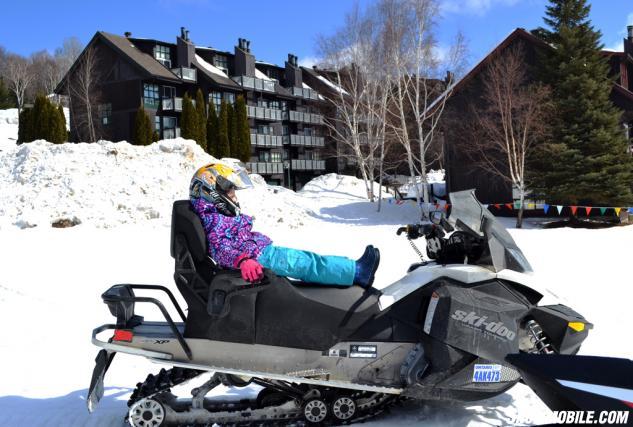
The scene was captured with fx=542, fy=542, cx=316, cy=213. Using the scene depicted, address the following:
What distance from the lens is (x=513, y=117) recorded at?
845 inches

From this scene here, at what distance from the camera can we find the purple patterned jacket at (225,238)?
3.21 metres

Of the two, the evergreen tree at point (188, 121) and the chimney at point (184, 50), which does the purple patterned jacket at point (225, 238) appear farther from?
the chimney at point (184, 50)

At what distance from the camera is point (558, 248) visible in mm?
10672

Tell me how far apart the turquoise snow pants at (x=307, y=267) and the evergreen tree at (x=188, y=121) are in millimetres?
31104

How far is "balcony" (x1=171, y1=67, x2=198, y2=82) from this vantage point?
36.8 metres

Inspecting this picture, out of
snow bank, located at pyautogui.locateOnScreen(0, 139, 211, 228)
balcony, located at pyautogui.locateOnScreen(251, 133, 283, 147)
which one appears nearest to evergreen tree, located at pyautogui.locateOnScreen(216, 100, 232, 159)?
balcony, located at pyautogui.locateOnScreen(251, 133, 283, 147)

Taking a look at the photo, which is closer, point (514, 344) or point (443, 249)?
point (514, 344)

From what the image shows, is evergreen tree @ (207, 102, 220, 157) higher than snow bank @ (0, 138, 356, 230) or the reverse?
higher

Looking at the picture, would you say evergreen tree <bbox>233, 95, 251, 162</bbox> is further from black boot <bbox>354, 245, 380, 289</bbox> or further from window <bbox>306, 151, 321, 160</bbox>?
black boot <bbox>354, 245, 380, 289</bbox>

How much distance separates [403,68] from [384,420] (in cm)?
2200

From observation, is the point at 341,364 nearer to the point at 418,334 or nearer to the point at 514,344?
the point at 418,334

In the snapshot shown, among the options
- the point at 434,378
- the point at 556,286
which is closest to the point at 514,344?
the point at 434,378

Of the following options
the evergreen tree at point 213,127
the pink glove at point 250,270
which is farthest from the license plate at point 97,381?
the evergreen tree at point 213,127

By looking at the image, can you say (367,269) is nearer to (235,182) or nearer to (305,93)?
(235,182)
